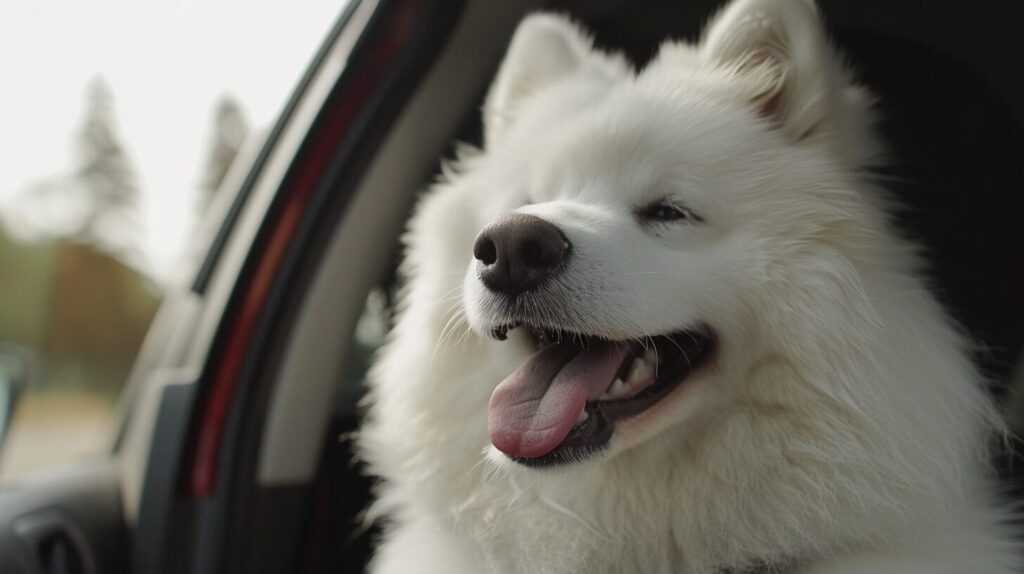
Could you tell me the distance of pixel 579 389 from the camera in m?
1.78

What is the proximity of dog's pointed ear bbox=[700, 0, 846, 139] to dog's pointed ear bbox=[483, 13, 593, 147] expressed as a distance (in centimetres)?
46

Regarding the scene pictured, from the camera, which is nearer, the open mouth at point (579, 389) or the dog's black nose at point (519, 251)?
the dog's black nose at point (519, 251)

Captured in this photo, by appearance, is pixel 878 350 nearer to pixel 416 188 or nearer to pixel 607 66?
pixel 607 66

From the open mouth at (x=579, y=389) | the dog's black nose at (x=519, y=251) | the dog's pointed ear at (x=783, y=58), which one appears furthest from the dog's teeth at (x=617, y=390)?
the dog's pointed ear at (x=783, y=58)

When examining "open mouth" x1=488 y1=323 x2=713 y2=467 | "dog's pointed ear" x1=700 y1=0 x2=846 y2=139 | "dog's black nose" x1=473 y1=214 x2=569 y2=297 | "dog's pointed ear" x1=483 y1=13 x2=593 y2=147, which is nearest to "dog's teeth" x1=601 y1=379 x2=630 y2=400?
"open mouth" x1=488 y1=323 x2=713 y2=467

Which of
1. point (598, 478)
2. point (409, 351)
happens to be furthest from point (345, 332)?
point (598, 478)

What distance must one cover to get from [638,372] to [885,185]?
2.89 ft

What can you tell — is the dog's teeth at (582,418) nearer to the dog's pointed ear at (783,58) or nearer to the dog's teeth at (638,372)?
the dog's teeth at (638,372)

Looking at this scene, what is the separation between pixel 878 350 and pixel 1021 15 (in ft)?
4.03

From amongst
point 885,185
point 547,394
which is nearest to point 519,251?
point 547,394

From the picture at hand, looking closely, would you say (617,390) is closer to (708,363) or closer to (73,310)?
(708,363)

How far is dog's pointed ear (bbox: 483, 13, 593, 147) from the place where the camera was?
7.80 ft

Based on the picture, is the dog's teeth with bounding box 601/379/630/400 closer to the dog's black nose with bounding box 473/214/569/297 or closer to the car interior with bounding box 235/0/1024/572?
the dog's black nose with bounding box 473/214/569/297

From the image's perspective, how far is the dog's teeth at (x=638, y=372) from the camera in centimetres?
184
